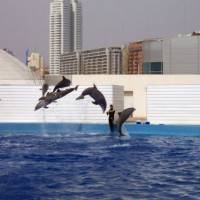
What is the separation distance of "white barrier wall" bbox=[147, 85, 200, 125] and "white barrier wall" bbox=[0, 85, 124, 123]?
2.77 metres

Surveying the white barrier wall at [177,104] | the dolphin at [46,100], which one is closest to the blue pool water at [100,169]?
the dolphin at [46,100]

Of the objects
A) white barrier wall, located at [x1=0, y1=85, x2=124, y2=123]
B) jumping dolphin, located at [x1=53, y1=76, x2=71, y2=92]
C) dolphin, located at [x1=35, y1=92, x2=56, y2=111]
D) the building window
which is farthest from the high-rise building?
jumping dolphin, located at [x1=53, y1=76, x2=71, y2=92]

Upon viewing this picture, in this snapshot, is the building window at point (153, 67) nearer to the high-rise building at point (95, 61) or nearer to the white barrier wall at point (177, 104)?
the white barrier wall at point (177, 104)

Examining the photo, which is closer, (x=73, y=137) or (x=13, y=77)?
(x=73, y=137)

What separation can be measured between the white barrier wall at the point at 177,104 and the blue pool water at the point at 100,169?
5575 mm

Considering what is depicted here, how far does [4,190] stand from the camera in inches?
384

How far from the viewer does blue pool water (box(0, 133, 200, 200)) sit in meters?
9.53

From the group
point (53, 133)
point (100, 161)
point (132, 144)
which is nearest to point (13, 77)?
point (53, 133)

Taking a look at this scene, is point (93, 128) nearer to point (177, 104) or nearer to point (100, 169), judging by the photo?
point (177, 104)

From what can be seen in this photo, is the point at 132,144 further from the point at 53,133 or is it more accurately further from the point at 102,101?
the point at 53,133

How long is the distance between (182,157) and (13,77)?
81.1 feet

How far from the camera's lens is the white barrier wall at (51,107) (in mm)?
25562

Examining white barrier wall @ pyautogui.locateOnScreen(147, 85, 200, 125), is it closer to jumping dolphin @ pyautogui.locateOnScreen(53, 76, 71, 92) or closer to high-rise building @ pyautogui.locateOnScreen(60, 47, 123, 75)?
jumping dolphin @ pyautogui.locateOnScreen(53, 76, 71, 92)

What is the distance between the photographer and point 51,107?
1003 inches
